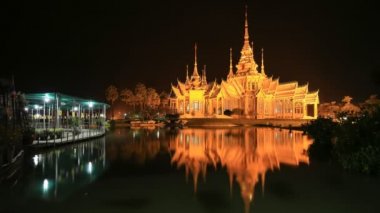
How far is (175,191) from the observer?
26.2 ft

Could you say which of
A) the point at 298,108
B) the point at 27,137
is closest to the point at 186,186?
the point at 27,137

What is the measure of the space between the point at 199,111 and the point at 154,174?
51670 millimetres

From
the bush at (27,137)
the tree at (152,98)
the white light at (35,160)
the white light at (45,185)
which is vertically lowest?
the white light at (35,160)

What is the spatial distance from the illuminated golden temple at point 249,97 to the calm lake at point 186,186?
44.6 metres

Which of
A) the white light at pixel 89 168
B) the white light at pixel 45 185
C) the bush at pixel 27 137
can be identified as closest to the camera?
the white light at pixel 45 185

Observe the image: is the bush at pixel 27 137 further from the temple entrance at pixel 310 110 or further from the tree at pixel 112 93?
the temple entrance at pixel 310 110

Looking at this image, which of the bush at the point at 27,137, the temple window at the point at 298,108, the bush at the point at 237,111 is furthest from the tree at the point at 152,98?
the bush at the point at 27,137

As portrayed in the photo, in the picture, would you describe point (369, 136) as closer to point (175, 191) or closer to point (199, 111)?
point (175, 191)

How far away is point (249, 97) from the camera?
57.5 metres

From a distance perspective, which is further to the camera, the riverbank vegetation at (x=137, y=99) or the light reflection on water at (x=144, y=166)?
the riverbank vegetation at (x=137, y=99)

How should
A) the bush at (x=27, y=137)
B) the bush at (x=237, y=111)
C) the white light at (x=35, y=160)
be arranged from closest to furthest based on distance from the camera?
the white light at (x=35, y=160) → the bush at (x=27, y=137) → the bush at (x=237, y=111)

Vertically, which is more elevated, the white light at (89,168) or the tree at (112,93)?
the tree at (112,93)

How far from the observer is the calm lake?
675cm

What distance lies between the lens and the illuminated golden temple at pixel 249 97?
57656 mm
